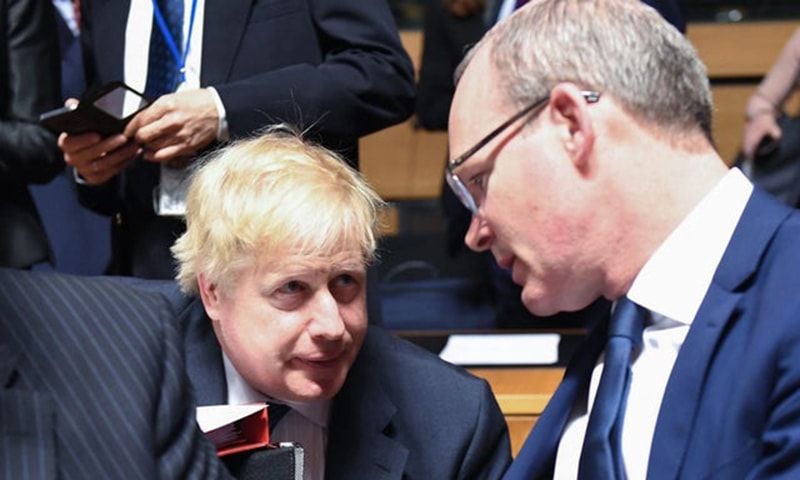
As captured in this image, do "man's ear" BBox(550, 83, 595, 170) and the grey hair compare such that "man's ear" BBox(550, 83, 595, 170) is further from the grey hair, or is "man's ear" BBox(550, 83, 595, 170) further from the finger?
the finger

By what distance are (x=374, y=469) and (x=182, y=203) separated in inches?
26.6

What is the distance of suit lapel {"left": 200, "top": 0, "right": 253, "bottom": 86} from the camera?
263cm

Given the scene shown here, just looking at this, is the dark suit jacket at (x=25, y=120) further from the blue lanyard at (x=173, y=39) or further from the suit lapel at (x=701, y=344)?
→ the suit lapel at (x=701, y=344)

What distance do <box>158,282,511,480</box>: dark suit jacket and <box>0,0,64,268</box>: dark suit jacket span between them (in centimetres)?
71

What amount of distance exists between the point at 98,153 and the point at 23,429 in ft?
3.89

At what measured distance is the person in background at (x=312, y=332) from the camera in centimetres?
220

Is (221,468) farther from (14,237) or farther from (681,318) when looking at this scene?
(14,237)

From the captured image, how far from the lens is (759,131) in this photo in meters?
4.79

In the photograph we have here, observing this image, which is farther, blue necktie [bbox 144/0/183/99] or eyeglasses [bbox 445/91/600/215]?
blue necktie [bbox 144/0/183/99]

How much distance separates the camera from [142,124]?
8.16ft

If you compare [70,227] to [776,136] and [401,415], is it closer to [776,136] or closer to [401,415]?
[401,415]

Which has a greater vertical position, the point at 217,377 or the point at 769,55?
the point at 217,377

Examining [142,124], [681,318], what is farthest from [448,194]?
[681,318]

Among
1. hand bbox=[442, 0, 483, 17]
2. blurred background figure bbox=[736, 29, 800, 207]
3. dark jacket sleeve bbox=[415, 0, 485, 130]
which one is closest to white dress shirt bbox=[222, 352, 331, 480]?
dark jacket sleeve bbox=[415, 0, 485, 130]
